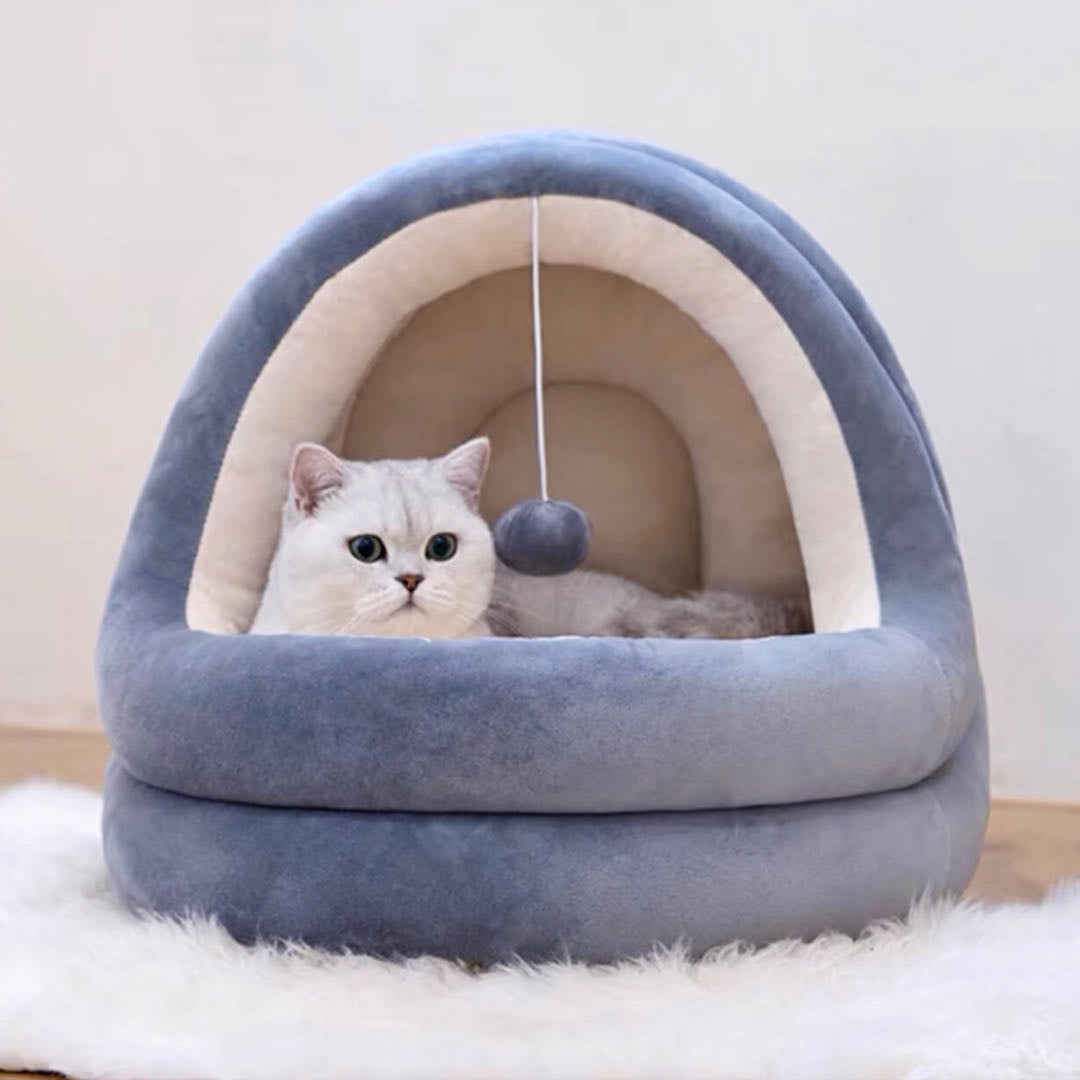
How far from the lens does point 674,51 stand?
2275mm

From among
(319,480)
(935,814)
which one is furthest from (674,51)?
(935,814)

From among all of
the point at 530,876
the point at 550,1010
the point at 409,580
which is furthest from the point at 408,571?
the point at 550,1010

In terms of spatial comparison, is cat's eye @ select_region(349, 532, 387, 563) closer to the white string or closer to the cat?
the cat

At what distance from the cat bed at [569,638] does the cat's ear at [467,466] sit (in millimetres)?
163

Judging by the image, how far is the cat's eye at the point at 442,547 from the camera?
1.57 m

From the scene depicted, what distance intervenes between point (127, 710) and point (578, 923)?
0.47 metres

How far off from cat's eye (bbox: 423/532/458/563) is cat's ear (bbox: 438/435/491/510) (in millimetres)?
80

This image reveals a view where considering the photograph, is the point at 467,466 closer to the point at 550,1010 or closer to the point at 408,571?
the point at 408,571

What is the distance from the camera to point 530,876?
1188 mm

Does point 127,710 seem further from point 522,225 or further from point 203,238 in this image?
point 203,238

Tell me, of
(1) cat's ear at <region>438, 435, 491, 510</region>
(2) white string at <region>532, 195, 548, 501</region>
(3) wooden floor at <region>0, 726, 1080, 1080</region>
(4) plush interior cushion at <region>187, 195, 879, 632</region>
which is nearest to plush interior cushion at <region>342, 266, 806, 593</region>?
(4) plush interior cushion at <region>187, 195, 879, 632</region>

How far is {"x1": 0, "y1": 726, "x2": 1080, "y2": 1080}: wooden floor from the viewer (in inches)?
68.4

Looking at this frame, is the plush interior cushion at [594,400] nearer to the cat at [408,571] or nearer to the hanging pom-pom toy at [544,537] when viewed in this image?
the cat at [408,571]

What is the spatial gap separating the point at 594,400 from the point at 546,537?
1.37 ft
